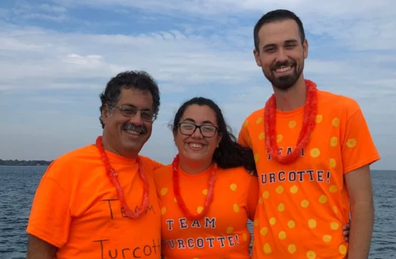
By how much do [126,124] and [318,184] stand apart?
1.67 metres

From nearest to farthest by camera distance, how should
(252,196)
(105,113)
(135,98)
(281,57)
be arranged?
(281,57)
(135,98)
(105,113)
(252,196)

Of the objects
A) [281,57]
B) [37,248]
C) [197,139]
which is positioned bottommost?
[37,248]

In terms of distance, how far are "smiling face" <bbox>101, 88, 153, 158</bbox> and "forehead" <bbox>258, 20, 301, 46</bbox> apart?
3.83 ft

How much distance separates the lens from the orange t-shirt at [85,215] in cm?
359

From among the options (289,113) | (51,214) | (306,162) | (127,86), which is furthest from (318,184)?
(51,214)

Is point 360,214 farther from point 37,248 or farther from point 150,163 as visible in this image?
point 37,248

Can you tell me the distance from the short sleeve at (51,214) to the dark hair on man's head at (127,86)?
0.84 meters

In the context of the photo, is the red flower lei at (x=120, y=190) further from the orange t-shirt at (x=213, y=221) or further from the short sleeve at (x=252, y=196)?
the short sleeve at (x=252, y=196)

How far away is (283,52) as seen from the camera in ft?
12.0

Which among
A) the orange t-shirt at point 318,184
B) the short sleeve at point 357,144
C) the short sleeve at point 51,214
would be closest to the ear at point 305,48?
the orange t-shirt at point 318,184

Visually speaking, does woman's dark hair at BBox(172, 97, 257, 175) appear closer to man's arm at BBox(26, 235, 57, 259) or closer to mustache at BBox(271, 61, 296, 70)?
mustache at BBox(271, 61, 296, 70)

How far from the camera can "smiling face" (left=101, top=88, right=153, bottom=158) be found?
13.1ft

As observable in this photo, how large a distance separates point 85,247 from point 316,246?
181cm

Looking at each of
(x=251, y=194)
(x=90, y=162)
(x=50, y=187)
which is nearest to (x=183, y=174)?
(x=251, y=194)
